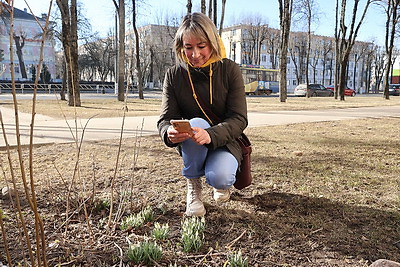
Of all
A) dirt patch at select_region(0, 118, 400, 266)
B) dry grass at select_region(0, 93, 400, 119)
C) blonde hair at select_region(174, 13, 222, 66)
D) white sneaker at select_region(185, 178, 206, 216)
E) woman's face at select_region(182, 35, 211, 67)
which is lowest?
dirt patch at select_region(0, 118, 400, 266)

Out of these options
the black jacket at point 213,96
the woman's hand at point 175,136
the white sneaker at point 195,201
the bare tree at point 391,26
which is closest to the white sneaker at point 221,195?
the white sneaker at point 195,201

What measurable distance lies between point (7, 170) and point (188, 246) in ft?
7.76

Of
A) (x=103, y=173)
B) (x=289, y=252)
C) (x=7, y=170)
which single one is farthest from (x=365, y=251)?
(x=7, y=170)

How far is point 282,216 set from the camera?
2.25 m

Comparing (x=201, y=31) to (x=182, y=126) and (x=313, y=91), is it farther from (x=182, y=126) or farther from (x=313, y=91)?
(x=313, y=91)

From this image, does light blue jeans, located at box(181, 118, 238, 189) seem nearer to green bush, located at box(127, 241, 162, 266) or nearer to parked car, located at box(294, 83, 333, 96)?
green bush, located at box(127, 241, 162, 266)

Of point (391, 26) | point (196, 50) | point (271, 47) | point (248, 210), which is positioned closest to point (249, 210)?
point (248, 210)

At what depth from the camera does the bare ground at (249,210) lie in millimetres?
1737

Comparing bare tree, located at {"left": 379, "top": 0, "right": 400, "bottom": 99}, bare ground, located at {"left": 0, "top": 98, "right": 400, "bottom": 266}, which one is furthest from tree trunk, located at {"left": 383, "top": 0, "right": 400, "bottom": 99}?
bare ground, located at {"left": 0, "top": 98, "right": 400, "bottom": 266}

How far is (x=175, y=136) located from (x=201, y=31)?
66cm

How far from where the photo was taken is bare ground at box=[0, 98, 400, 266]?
174 centimetres

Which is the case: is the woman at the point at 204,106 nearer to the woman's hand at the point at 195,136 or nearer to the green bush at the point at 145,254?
the woman's hand at the point at 195,136

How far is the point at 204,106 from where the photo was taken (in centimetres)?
230

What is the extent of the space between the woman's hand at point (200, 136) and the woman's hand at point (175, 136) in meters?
0.04
